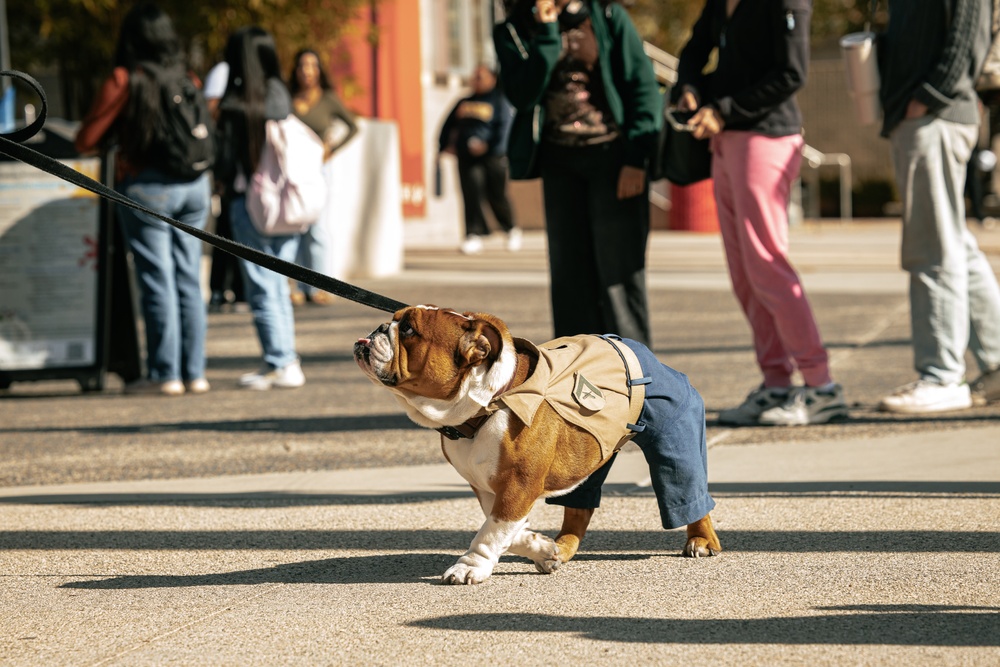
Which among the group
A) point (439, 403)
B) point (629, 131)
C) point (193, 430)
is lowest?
point (193, 430)

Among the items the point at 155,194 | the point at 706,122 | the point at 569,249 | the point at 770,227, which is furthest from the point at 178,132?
the point at 770,227

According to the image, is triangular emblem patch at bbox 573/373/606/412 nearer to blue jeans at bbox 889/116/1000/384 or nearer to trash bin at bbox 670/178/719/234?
blue jeans at bbox 889/116/1000/384

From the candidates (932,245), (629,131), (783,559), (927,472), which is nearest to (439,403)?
(783,559)

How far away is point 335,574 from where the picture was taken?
4137 mm

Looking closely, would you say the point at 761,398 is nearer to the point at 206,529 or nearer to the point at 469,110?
the point at 206,529

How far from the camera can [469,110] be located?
17375mm

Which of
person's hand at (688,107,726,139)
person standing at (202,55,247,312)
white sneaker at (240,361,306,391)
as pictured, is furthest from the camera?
person standing at (202,55,247,312)

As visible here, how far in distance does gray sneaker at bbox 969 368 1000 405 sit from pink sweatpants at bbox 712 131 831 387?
813mm

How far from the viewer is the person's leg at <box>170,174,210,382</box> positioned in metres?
8.08

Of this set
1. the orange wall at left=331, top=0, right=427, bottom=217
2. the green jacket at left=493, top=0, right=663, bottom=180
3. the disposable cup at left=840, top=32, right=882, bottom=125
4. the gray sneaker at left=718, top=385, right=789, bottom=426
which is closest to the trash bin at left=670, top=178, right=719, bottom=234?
the orange wall at left=331, top=0, right=427, bottom=217

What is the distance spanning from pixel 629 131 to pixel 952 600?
3.05m

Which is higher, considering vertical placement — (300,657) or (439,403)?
(439,403)

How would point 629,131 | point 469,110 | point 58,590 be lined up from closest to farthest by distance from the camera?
point 58,590 → point 629,131 → point 469,110

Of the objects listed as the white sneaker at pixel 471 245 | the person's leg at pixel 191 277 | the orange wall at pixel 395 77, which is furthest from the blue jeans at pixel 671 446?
the orange wall at pixel 395 77
